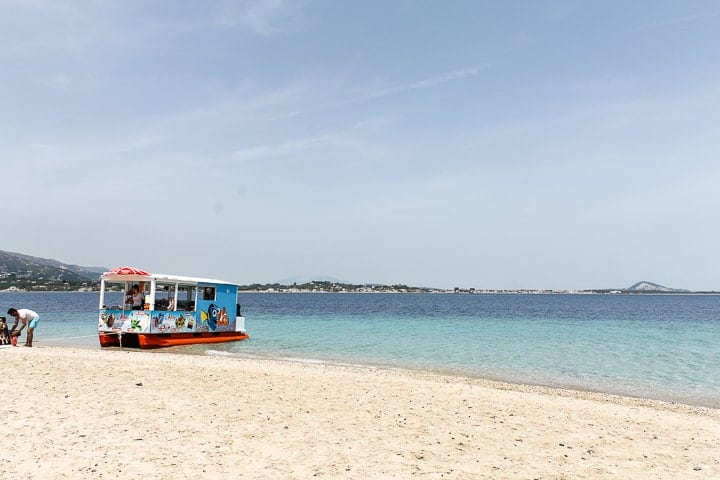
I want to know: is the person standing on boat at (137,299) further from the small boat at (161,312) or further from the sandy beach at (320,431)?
the sandy beach at (320,431)

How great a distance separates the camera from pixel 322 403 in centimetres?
1047

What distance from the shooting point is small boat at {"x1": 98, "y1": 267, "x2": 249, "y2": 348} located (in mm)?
22453

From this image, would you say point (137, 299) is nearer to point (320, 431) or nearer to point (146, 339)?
point (146, 339)

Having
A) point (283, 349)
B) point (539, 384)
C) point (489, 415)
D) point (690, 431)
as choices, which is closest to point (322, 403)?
point (489, 415)

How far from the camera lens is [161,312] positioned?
23.1 m

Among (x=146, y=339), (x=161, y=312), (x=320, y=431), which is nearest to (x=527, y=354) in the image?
(x=161, y=312)

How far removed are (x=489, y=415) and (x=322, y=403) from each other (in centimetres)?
322

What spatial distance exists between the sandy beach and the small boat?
370 inches

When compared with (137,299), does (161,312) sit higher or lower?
lower

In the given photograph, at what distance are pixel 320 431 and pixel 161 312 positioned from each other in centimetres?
1680

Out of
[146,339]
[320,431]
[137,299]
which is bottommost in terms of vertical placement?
[146,339]

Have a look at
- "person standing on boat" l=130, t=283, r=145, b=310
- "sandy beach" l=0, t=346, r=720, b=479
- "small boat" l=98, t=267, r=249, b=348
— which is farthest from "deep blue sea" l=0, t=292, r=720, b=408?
"sandy beach" l=0, t=346, r=720, b=479

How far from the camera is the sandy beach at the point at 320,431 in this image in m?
6.62

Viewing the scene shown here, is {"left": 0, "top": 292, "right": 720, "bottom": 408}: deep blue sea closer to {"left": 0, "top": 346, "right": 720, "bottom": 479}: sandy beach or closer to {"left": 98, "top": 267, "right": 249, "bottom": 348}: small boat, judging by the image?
{"left": 98, "top": 267, "right": 249, "bottom": 348}: small boat
